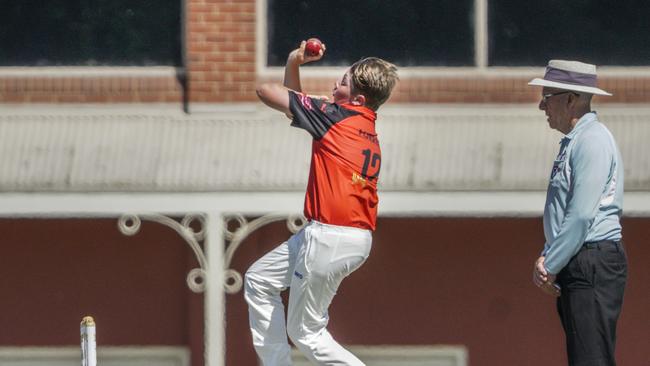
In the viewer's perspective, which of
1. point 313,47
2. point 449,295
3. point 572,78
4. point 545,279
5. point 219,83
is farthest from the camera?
point 449,295

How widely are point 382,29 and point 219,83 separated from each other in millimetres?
1213

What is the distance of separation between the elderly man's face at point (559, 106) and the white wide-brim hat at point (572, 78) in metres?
0.05

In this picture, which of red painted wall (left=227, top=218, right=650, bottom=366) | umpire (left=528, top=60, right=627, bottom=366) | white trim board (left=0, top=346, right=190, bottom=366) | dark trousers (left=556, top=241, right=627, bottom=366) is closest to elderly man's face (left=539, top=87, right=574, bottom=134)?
umpire (left=528, top=60, right=627, bottom=366)

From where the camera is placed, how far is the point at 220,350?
1044 cm

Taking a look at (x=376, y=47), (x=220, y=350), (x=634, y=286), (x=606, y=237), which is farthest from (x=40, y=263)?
(x=606, y=237)

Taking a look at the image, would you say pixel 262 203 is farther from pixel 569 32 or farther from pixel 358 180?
pixel 358 180

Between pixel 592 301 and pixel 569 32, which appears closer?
pixel 592 301

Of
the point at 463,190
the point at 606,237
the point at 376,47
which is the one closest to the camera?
the point at 606,237

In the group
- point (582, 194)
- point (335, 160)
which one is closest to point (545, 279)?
point (582, 194)

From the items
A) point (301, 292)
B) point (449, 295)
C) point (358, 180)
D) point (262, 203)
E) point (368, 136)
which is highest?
point (368, 136)

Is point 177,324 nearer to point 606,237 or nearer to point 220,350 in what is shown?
point 220,350

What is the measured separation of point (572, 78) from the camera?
24.2 ft

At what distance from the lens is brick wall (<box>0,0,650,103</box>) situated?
11008mm

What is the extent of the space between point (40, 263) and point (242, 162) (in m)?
1.90
